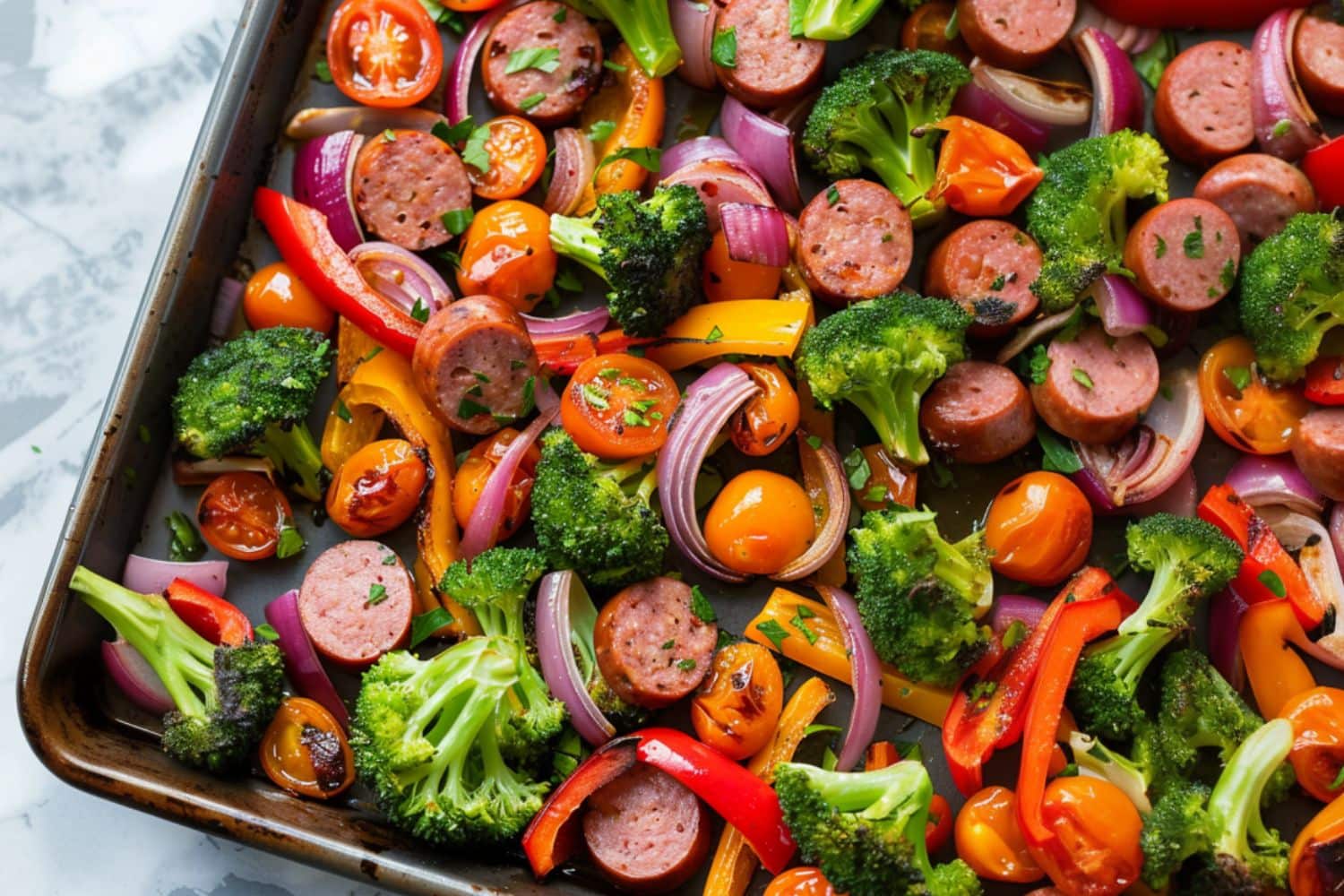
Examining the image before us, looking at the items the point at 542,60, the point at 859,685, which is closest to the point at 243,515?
the point at 542,60

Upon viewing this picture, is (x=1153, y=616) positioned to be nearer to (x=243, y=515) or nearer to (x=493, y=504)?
(x=493, y=504)

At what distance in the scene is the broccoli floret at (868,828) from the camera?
310cm

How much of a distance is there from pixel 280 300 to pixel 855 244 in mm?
1634

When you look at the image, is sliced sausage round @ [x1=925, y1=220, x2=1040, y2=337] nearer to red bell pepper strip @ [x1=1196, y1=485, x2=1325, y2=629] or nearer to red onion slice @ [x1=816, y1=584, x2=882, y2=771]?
red bell pepper strip @ [x1=1196, y1=485, x2=1325, y2=629]

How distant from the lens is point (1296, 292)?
11.4 ft

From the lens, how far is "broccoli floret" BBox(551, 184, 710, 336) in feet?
11.1

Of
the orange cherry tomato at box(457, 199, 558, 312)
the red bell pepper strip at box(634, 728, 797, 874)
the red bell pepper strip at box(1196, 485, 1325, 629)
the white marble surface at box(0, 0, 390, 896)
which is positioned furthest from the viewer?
the white marble surface at box(0, 0, 390, 896)

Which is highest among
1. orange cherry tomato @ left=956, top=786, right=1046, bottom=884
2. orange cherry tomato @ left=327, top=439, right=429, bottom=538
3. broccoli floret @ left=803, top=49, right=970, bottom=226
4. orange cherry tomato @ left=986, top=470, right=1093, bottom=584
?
broccoli floret @ left=803, top=49, right=970, bottom=226

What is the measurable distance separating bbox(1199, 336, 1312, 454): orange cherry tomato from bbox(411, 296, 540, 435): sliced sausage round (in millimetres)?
1921

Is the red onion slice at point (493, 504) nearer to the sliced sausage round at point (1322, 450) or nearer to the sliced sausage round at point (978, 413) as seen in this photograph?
the sliced sausage round at point (978, 413)

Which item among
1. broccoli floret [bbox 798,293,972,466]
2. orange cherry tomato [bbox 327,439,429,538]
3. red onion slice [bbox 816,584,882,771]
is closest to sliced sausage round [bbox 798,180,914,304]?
broccoli floret [bbox 798,293,972,466]

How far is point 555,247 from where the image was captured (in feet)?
11.8

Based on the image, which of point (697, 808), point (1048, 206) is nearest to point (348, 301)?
point (697, 808)

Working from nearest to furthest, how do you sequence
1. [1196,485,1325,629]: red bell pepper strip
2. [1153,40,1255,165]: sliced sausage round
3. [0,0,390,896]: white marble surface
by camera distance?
[1196,485,1325,629]: red bell pepper strip < [1153,40,1255,165]: sliced sausage round < [0,0,390,896]: white marble surface
